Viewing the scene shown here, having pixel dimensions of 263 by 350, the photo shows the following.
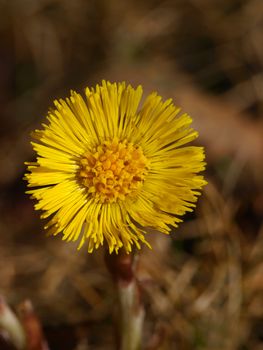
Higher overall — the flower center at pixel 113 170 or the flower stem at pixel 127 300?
the flower center at pixel 113 170

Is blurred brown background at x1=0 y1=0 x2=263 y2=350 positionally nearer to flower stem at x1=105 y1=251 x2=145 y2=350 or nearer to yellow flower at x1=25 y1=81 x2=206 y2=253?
flower stem at x1=105 y1=251 x2=145 y2=350

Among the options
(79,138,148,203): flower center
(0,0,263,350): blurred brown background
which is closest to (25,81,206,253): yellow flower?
(79,138,148,203): flower center

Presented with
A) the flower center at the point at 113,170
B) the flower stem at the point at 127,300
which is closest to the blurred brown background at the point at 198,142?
the flower stem at the point at 127,300

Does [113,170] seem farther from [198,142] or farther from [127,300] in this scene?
[198,142]

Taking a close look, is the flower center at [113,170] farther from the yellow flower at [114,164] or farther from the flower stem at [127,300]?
the flower stem at [127,300]

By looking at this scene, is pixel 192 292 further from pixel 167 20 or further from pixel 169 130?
pixel 167 20

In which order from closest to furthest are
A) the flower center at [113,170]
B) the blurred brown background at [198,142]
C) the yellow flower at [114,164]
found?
1. the yellow flower at [114,164]
2. the flower center at [113,170]
3. the blurred brown background at [198,142]
